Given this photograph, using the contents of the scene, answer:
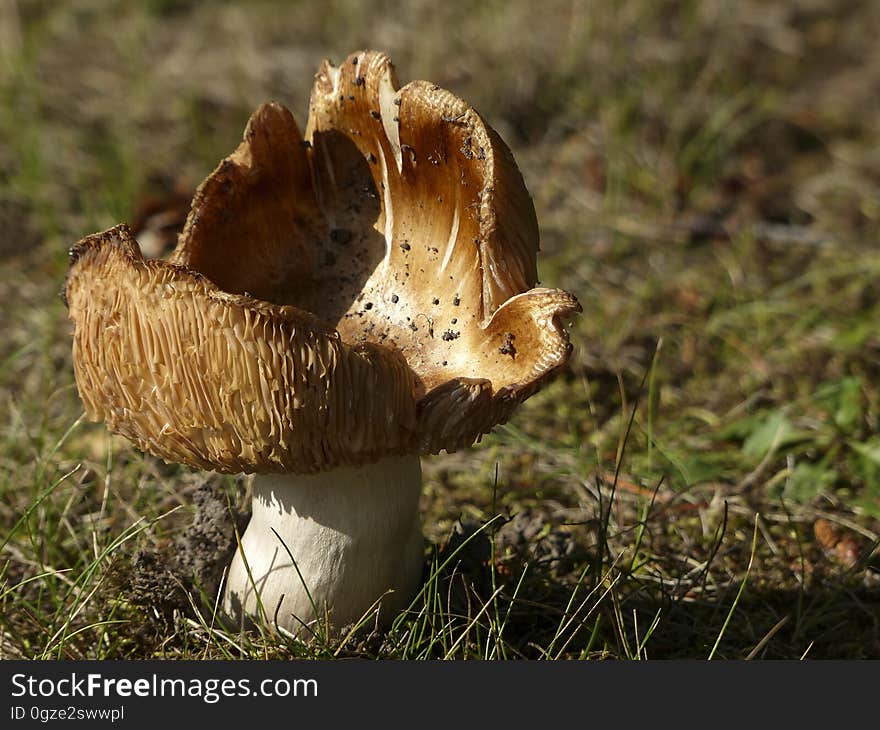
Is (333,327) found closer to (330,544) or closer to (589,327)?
(330,544)

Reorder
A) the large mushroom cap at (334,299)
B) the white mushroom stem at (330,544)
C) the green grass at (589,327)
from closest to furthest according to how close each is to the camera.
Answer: the large mushroom cap at (334,299) → the white mushroom stem at (330,544) → the green grass at (589,327)

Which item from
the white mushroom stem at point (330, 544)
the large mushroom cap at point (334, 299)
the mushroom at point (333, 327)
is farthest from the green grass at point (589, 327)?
the large mushroom cap at point (334, 299)

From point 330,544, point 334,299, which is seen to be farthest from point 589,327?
point 330,544

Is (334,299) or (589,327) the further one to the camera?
(589,327)

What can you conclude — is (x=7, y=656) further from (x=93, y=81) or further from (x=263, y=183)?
(x=93, y=81)

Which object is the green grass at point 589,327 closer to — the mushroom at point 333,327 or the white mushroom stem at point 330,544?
the white mushroom stem at point 330,544

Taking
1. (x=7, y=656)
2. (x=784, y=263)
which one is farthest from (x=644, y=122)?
(x=7, y=656)

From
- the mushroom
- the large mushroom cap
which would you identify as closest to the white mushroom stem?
the mushroom
